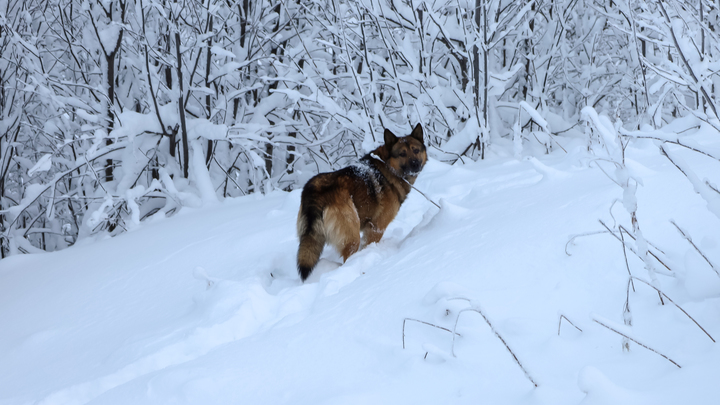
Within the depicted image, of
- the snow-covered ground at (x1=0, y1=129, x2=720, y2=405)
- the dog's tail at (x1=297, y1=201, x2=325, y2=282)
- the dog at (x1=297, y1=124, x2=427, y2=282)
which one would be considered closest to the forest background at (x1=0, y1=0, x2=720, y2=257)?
the dog at (x1=297, y1=124, x2=427, y2=282)

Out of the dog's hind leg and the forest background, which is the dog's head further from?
→ the forest background

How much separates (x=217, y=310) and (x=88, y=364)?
572 mm

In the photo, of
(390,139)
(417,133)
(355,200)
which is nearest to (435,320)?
(355,200)

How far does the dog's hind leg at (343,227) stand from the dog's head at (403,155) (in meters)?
0.77

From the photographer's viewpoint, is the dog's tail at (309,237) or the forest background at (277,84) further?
the forest background at (277,84)

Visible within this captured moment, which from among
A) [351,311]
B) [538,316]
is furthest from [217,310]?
[538,316]

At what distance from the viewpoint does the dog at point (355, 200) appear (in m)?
3.20

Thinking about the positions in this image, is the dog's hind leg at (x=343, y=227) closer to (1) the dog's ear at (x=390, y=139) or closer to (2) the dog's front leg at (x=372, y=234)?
(2) the dog's front leg at (x=372, y=234)

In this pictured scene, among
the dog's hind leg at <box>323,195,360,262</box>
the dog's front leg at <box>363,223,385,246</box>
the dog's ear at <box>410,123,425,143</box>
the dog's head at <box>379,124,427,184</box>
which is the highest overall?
the dog's ear at <box>410,123,425,143</box>

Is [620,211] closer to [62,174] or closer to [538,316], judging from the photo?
[538,316]

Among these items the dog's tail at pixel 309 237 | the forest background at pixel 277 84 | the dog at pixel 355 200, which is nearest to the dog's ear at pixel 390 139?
the dog at pixel 355 200

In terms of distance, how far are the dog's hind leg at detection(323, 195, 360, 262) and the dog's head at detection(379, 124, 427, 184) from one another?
774 millimetres

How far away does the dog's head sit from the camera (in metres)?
4.17

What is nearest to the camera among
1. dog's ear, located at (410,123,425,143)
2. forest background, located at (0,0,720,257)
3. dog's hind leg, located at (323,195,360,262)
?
dog's hind leg, located at (323,195,360,262)
